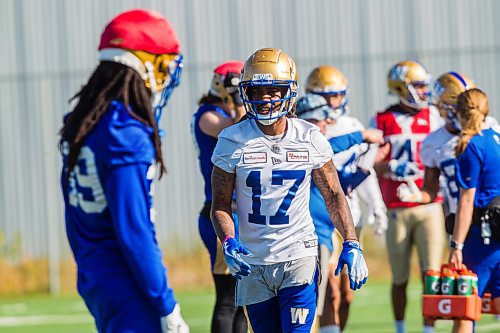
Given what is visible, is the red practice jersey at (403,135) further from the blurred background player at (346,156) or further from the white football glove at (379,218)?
the white football glove at (379,218)

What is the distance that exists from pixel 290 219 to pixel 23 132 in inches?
400

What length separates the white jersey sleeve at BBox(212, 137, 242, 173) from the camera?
5.13 m

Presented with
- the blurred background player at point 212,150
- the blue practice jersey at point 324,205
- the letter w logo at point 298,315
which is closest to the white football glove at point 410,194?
the blue practice jersey at point 324,205

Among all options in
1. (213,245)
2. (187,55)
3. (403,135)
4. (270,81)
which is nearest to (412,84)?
(403,135)

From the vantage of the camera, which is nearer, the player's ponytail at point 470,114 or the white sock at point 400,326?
the player's ponytail at point 470,114

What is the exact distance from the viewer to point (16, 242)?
14.7 metres

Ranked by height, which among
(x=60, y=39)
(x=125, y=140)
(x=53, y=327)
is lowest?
(x=53, y=327)

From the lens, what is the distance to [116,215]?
383 cm

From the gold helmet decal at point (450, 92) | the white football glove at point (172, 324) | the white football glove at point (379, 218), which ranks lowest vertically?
the white football glove at point (172, 324)

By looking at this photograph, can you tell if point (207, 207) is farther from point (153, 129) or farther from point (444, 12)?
point (444, 12)

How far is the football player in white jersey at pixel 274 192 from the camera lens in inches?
202

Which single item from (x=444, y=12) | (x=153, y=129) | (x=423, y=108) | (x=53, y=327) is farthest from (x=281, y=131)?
(x=444, y=12)

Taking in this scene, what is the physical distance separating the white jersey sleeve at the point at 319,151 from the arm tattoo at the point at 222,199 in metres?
0.38

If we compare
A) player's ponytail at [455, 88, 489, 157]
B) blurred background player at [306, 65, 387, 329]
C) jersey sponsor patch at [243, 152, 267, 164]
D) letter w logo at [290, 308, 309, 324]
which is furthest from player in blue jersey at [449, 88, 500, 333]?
jersey sponsor patch at [243, 152, 267, 164]
